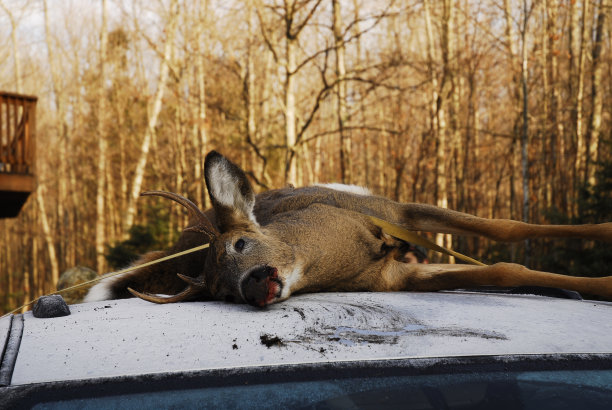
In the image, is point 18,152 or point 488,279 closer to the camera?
point 488,279

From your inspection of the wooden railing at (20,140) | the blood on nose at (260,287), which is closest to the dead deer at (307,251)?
the blood on nose at (260,287)

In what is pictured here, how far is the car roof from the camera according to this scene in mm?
1472

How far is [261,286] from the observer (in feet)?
8.29

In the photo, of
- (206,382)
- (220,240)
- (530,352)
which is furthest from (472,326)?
(220,240)

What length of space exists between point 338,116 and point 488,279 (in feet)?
43.3

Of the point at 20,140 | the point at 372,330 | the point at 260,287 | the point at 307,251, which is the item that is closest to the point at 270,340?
the point at 372,330

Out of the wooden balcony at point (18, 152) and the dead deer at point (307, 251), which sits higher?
the wooden balcony at point (18, 152)

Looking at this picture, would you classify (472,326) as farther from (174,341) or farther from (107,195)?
(107,195)

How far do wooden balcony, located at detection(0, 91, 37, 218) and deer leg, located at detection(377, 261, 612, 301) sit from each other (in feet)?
40.3

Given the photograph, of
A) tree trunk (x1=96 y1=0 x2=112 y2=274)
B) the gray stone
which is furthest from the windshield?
tree trunk (x1=96 y1=0 x2=112 y2=274)

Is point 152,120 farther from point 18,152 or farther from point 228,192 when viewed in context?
point 228,192

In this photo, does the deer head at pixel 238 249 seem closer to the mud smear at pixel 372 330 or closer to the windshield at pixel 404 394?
the mud smear at pixel 372 330

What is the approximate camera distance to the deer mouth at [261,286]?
243 centimetres

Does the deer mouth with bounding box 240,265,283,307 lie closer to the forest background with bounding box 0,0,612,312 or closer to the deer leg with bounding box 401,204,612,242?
the deer leg with bounding box 401,204,612,242
